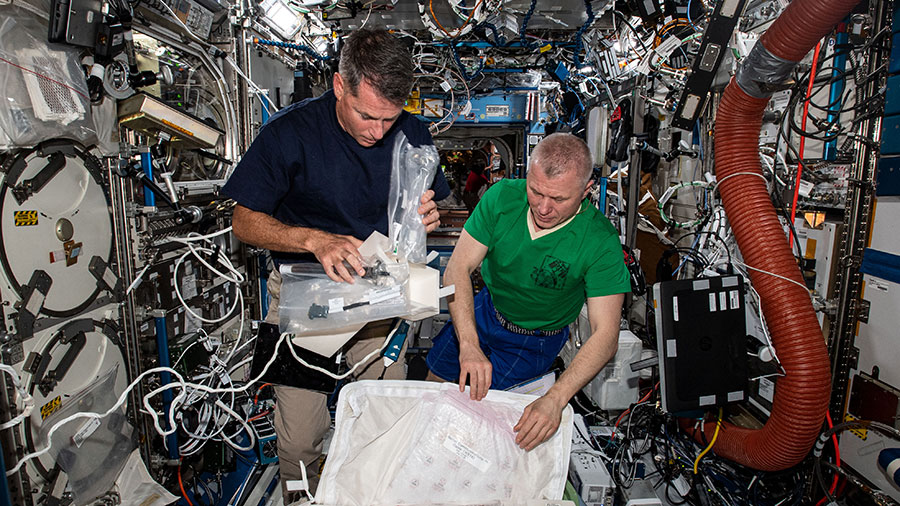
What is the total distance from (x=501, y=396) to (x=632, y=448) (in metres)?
2.04

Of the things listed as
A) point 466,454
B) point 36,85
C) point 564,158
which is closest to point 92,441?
point 36,85

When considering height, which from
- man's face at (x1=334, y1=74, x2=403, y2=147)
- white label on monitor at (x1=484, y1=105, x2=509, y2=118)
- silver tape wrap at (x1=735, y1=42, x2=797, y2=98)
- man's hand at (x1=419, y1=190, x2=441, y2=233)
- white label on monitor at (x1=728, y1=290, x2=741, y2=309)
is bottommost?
white label on monitor at (x1=728, y1=290, x2=741, y2=309)

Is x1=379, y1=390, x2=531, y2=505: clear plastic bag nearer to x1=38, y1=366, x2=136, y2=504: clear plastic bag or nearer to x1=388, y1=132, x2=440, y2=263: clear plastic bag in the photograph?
x1=388, y1=132, x2=440, y2=263: clear plastic bag

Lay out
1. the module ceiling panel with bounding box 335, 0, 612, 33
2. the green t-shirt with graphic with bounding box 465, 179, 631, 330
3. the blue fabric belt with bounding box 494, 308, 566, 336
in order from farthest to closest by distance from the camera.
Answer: the module ceiling panel with bounding box 335, 0, 612, 33
the blue fabric belt with bounding box 494, 308, 566, 336
the green t-shirt with graphic with bounding box 465, 179, 631, 330

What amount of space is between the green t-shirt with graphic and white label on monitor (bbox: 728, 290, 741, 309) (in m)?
0.71

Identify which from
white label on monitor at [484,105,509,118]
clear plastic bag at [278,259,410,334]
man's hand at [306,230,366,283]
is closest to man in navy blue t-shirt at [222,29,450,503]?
man's hand at [306,230,366,283]

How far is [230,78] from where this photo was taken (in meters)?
3.29

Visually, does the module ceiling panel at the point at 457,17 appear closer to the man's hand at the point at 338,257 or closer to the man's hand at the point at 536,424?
the man's hand at the point at 338,257

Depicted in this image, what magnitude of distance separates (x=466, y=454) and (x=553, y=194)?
1.23m

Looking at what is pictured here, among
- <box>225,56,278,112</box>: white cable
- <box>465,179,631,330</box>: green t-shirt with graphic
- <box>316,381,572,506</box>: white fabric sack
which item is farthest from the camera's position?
<box>225,56,278,112</box>: white cable

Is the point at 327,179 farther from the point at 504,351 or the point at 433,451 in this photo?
the point at 504,351

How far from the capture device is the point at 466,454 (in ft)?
4.99

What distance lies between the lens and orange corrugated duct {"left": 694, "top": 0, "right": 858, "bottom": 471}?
2180 mm

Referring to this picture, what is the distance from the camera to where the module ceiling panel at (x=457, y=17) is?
341 centimetres
